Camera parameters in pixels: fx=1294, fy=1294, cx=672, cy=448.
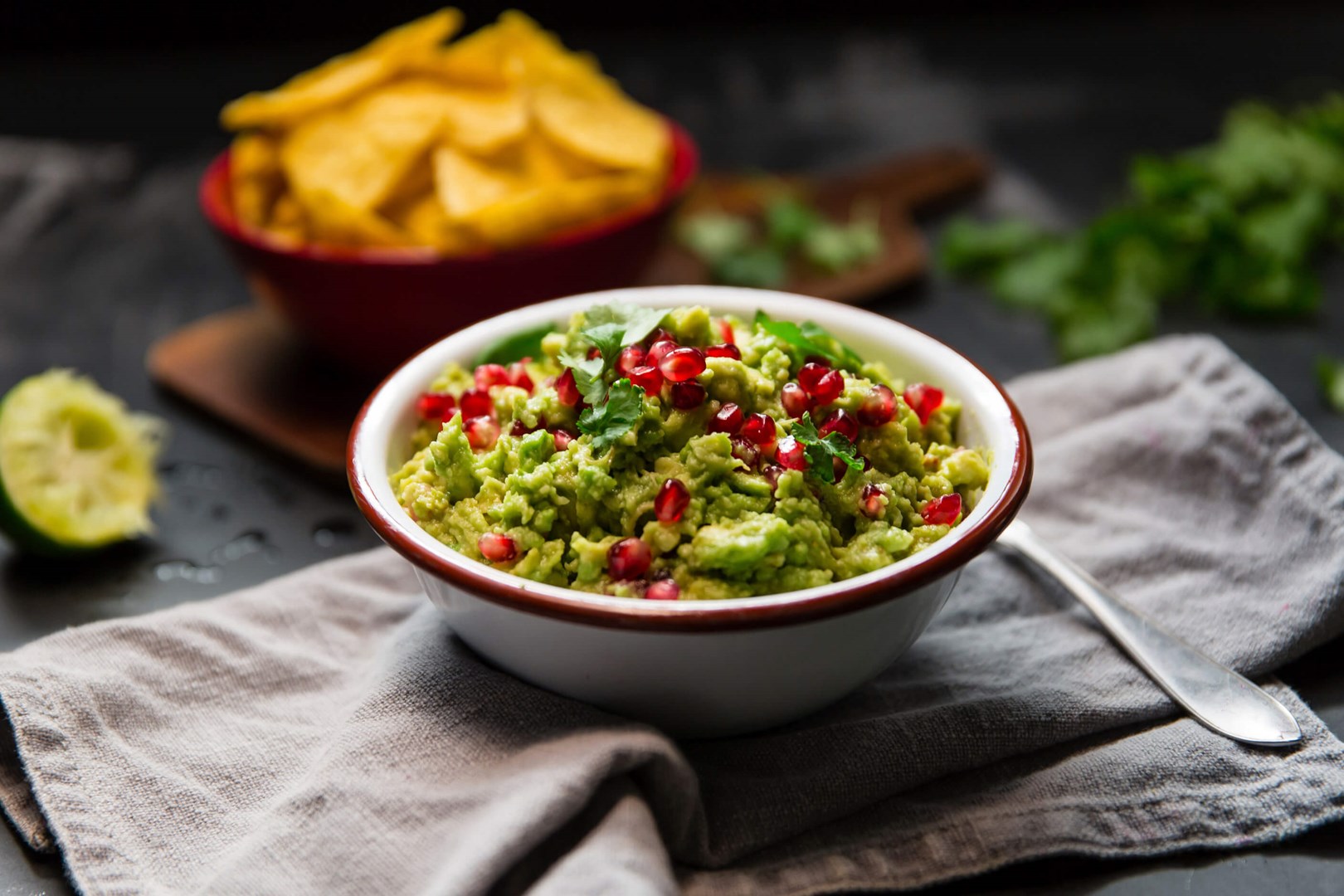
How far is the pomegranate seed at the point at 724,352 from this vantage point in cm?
208

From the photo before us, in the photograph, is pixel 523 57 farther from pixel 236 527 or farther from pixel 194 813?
pixel 194 813

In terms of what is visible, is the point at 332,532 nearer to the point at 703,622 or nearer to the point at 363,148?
the point at 363,148

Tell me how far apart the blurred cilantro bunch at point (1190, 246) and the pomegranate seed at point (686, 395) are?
1798 mm

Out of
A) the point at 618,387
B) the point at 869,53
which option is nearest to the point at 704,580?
the point at 618,387

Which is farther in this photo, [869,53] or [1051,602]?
[869,53]

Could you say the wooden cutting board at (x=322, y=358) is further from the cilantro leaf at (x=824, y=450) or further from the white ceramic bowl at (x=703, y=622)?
the cilantro leaf at (x=824, y=450)

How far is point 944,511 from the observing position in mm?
2027

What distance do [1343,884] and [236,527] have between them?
2.27 meters

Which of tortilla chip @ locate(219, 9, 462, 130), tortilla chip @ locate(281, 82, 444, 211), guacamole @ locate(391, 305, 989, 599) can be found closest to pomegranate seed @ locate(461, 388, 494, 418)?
guacamole @ locate(391, 305, 989, 599)

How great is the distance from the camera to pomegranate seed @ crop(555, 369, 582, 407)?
2078mm

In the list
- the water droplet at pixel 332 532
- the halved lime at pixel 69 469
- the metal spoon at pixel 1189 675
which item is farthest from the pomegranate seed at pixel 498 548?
the halved lime at pixel 69 469

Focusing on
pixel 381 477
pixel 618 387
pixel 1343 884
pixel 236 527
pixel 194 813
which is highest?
pixel 618 387

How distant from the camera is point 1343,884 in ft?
6.20

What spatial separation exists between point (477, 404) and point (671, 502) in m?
0.47
